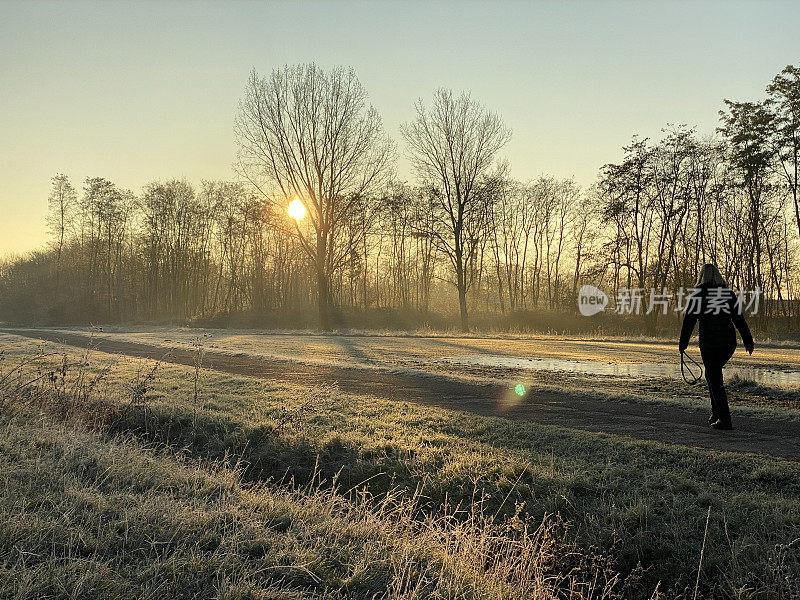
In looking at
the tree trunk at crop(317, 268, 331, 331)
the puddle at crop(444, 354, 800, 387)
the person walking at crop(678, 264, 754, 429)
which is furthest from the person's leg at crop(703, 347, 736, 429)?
the tree trunk at crop(317, 268, 331, 331)

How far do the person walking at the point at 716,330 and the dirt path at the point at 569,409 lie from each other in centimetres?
39

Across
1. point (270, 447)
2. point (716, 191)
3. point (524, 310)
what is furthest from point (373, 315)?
point (270, 447)

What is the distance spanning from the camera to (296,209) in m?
35.5

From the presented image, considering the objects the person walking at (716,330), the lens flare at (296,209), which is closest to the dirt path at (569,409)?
the person walking at (716,330)

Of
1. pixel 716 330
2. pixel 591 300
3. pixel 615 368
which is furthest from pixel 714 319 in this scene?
pixel 591 300

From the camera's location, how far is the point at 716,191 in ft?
119

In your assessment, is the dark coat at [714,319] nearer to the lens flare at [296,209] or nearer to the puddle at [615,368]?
the puddle at [615,368]

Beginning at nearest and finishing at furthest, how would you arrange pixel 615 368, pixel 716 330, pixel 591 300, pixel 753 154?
pixel 716 330
pixel 615 368
pixel 753 154
pixel 591 300

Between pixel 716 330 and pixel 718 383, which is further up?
pixel 716 330

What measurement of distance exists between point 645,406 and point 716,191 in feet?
111

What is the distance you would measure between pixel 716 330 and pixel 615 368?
8131mm

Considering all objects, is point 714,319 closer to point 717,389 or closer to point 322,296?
point 717,389

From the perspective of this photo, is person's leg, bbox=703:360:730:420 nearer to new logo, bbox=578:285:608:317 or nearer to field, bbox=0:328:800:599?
field, bbox=0:328:800:599

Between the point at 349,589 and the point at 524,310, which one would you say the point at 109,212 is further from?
the point at 349,589
